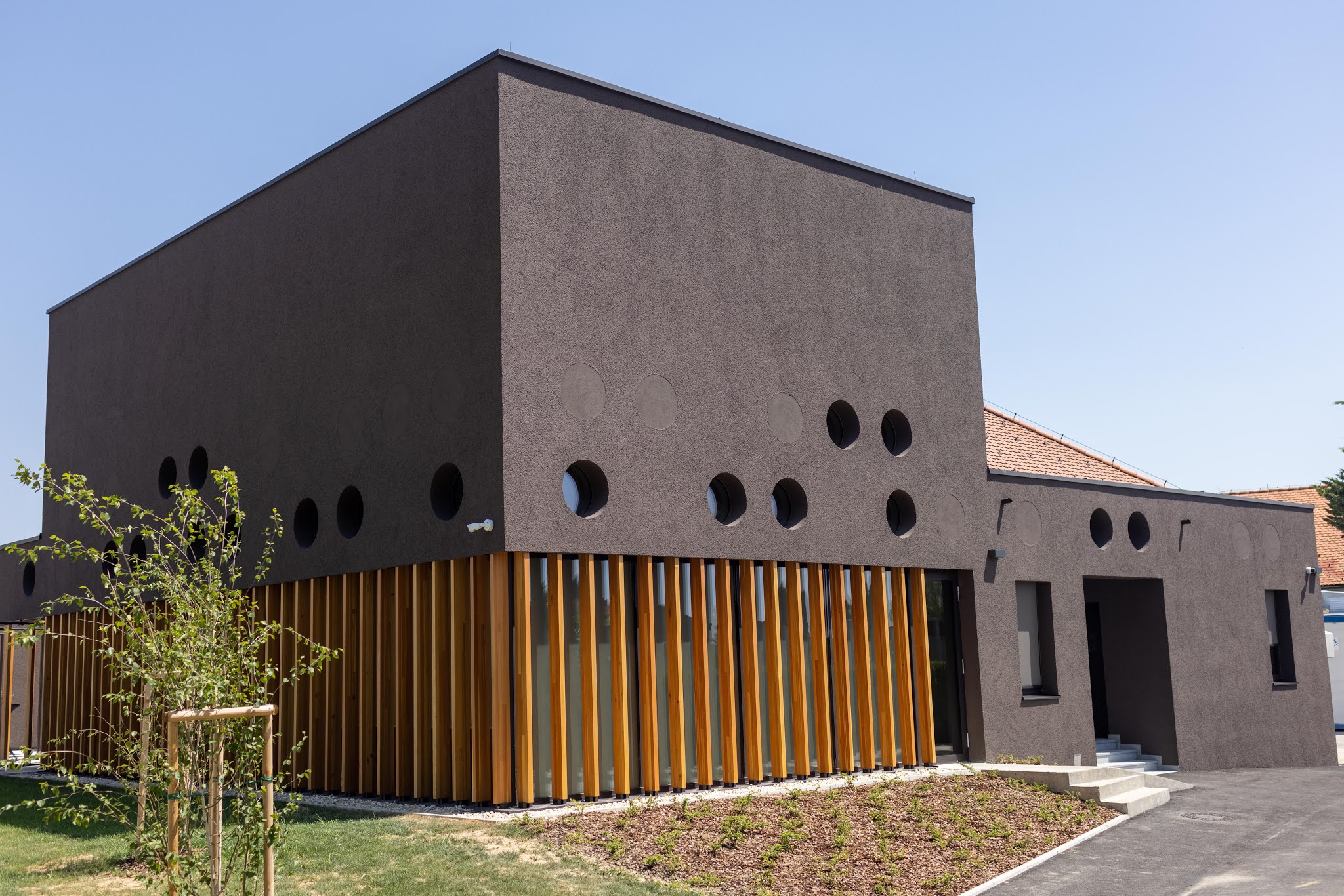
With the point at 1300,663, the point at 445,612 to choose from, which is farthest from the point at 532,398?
the point at 1300,663

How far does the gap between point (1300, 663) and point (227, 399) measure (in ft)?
59.8

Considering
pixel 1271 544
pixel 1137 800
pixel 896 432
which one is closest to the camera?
pixel 1137 800

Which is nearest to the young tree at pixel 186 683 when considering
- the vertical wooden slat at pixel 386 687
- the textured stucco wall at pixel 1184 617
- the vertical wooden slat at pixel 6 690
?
the vertical wooden slat at pixel 386 687

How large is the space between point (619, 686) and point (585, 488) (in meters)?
2.15

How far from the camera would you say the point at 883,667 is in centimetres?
1535

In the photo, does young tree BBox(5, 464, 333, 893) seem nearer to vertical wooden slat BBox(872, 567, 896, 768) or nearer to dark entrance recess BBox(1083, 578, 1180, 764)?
vertical wooden slat BBox(872, 567, 896, 768)

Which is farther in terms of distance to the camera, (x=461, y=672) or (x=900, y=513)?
(x=900, y=513)

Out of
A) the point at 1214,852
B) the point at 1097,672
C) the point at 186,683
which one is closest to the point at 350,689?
the point at 186,683

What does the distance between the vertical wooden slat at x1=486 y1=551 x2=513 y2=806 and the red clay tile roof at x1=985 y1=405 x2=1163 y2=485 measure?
9103 mm

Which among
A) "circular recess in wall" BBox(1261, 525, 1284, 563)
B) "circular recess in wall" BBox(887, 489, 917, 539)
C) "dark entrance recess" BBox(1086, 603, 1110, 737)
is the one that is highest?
"circular recess in wall" BBox(887, 489, 917, 539)

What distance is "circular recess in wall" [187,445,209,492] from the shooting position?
1767cm

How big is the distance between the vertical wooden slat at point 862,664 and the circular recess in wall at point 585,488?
13.1 ft

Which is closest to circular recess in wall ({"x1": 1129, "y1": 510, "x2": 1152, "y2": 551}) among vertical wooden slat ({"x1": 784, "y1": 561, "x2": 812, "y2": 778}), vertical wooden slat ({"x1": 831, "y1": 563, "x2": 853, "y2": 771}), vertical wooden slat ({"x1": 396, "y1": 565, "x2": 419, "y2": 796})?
vertical wooden slat ({"x1": 831, "y1": 563, "x2": 853, "y2": 771})

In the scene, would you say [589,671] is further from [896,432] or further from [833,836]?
[896,432]
